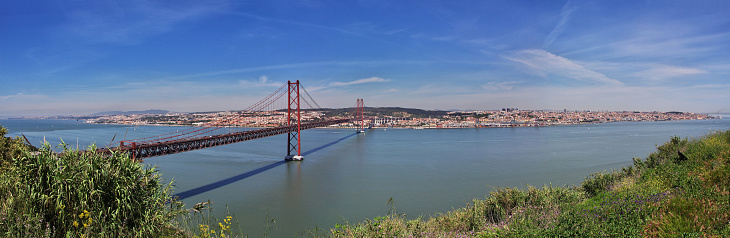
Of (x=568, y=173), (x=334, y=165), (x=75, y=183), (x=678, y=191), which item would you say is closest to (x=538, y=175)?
(x=568, y=173)

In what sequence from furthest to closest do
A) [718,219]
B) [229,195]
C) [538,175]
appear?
1. [538,175]
2. [229,195]
3. [718,219]

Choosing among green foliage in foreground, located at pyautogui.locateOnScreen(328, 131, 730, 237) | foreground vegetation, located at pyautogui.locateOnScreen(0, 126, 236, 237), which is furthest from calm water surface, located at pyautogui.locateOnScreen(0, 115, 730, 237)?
green foliage in foreground, located at pyautogui.locateOnScreen(328, 131, 730, 237)

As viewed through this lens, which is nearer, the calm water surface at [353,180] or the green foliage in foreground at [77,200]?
the green foliage in foreground at [77,200]

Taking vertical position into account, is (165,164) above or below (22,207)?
below

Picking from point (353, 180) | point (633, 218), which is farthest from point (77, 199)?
point (353, 180)

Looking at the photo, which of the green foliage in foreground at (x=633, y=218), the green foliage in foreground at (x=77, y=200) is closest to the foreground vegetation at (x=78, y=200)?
the green foliage in foreground at (x=77, y=200)

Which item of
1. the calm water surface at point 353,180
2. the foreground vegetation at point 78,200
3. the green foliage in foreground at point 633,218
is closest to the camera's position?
the green foliage in foreground at point 633,218

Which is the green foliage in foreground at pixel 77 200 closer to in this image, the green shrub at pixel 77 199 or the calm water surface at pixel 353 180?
the green shrub at pixel 77 199

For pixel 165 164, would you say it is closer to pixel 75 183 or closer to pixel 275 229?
pixel 275 229

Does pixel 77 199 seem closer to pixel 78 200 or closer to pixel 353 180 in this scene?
pixel 78 200

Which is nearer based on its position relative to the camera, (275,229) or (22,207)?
(22,207)

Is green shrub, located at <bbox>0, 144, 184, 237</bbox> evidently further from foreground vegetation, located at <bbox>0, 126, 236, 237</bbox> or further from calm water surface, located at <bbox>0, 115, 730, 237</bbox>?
calm water surface, located at <bbox>0, 115, 730, 237</bbox>
